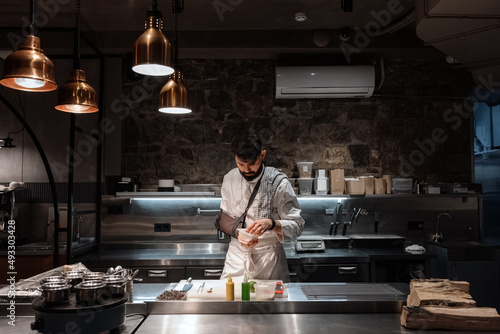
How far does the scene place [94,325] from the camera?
166cm

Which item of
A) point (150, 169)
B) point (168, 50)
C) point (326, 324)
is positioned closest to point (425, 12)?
point (168, 50)

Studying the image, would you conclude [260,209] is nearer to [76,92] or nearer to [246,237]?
[246,237]

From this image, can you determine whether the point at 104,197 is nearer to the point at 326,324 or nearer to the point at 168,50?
the point at 168,50

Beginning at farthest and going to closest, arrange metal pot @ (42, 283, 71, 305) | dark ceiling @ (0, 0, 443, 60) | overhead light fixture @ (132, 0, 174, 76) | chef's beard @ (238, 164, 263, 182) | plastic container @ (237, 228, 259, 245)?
1. dark ceiling @ (0, 0, 443, 60)
2. chef's beard @ (238, 164, 263, 182)
3. plastic container @ (237, 228, 259, 245)
4. overhead light fixture @ (132, 0, 174, 76)
5. metal pot @ (42, 283, 71, 305)

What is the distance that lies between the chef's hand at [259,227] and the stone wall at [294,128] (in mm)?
2300

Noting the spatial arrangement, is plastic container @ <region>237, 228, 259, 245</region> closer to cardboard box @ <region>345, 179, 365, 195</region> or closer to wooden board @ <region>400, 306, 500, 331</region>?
wooden board @ <region>400, 306, 500, 331</region>

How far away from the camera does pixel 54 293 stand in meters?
1.67

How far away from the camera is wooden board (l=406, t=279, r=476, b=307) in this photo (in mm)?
1962

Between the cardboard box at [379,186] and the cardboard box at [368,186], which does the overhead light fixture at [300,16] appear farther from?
the cardboard box at [379,186]

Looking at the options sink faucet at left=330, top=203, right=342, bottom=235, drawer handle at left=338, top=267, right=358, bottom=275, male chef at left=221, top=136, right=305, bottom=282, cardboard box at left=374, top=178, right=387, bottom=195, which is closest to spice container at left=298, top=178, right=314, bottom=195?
sink faucet at left=330, top=203, right=342, bottom=235

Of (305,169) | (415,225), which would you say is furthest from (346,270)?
(415,225)

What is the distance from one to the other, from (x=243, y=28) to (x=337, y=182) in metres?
2.15

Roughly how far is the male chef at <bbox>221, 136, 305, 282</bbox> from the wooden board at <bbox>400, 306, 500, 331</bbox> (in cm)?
116

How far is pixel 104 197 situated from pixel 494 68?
4.55m
